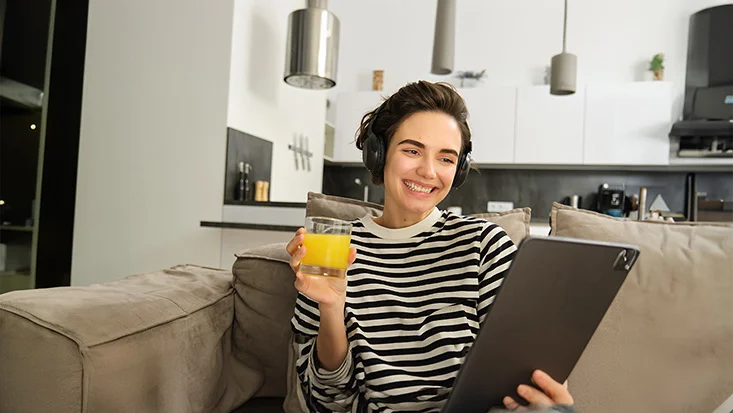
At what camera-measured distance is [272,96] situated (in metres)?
3.63

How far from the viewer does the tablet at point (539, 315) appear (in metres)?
0.77

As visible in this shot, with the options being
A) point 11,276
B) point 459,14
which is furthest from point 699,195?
point 11,276

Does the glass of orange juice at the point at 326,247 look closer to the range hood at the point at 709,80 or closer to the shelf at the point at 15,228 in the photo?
the shelf at the point at 15,228

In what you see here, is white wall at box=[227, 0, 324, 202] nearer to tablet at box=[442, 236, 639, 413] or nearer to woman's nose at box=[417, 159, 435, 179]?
woman's nose at box=[417, 159, 435, 179]

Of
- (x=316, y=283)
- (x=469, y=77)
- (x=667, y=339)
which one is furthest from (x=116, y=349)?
(x=469, y=77)

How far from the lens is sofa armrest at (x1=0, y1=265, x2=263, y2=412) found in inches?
38.9

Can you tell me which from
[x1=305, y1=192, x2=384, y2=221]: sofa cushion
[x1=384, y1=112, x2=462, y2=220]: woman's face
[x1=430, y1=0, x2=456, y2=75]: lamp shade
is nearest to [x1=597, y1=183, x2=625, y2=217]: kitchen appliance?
[x1=430, y1=0, x2=456, y2=75]: lamp shade

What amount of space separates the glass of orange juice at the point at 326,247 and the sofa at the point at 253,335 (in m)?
0.40

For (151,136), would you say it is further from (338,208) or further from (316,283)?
(316,283)

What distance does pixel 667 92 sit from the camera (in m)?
4.43

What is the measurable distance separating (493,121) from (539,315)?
→ 161 inches

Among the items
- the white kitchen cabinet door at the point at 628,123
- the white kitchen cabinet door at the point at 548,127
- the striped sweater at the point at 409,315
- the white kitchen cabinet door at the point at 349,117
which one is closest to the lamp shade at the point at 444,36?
the white kitchen cabinet door at the point at 548,127

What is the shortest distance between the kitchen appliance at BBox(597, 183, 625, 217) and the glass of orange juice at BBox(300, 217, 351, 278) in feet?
14.0

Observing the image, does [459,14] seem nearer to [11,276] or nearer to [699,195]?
[699,195]
